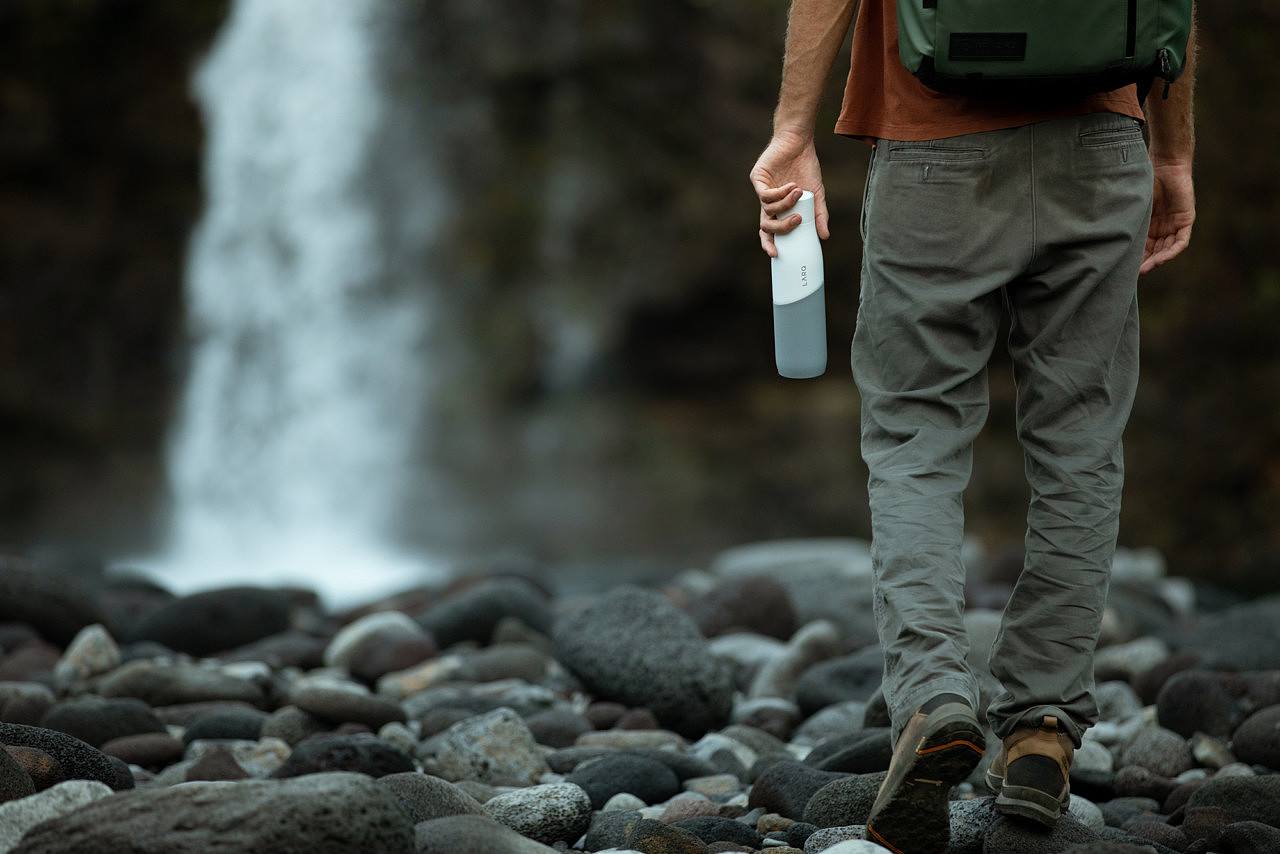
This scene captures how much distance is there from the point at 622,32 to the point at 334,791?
1260 cm

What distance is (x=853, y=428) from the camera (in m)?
13.4

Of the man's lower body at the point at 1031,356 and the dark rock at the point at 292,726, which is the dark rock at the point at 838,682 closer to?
the dark rock at the point at 292,726

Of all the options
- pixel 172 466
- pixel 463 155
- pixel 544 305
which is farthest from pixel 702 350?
pixel 172 466

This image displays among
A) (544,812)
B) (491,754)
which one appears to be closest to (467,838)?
(544,812)

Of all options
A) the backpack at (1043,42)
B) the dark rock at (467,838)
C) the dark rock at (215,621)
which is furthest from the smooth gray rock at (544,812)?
the dark rock at (215,621)

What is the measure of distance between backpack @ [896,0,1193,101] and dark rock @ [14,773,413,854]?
1.48 meters

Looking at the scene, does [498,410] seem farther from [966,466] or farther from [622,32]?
[966,466]

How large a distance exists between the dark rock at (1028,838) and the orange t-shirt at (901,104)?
119 cm

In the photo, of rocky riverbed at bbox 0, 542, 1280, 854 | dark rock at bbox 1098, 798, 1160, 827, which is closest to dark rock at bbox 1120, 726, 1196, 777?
rocky riverbed at bbox 0, 542, 1280, 854

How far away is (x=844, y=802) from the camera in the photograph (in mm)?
2312

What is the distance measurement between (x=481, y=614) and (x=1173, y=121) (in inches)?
140

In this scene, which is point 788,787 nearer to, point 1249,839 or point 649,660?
point 1249,839

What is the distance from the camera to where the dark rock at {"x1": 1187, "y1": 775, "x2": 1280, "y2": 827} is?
2.33 meters

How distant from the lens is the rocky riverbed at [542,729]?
1.87 meters
